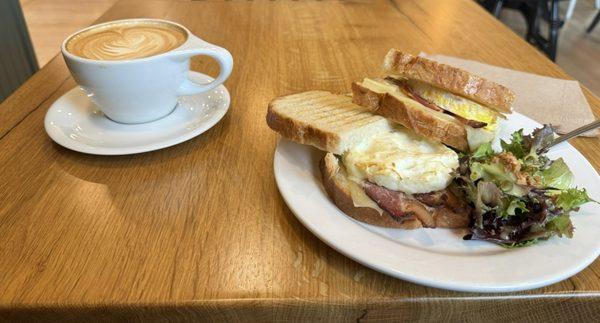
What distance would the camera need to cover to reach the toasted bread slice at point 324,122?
0.74 meters

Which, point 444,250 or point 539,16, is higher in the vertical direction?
point 444,250

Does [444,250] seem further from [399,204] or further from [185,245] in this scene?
[185,245]

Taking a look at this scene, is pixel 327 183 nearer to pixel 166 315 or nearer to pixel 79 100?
pixel 166 315

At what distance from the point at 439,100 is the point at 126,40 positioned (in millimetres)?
628

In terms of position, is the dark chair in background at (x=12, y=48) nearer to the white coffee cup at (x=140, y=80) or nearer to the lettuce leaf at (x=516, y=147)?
the white coffee cup at (x=140, y=80)

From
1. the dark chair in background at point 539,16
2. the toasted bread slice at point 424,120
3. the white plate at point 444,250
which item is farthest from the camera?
the dark chair in background at point 539,16

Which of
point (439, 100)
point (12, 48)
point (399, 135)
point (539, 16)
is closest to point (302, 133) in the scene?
point (399, 135)

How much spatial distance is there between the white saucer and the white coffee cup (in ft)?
0.10

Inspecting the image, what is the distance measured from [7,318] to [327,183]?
1.51 feet

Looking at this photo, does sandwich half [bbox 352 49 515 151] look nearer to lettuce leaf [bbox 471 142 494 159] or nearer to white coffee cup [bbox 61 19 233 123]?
lettuce leaf [bbox 471 142 494 159]

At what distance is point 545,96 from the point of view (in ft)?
3.66

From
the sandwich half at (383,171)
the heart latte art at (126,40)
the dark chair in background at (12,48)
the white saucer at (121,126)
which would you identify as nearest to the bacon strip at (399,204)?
the sandwich half at (383,171)

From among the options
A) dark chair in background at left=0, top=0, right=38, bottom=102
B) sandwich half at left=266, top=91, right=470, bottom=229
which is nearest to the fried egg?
sandwich half at left=266, top=91, right=470, bottom=229

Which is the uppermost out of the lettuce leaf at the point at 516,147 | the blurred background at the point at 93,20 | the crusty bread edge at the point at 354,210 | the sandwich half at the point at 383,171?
the lettuce leaf at the point at 516,147
